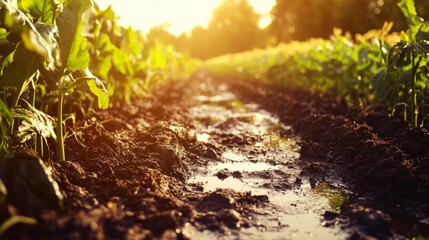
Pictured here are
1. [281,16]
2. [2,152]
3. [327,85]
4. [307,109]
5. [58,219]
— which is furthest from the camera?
[281,16]

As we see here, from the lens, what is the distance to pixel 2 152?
9.46 ft

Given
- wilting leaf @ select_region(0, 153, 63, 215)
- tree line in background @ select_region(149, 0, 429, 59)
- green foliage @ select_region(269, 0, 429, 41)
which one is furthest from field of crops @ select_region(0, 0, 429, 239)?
green foliage @ select_region(269, 0, 429, 41)

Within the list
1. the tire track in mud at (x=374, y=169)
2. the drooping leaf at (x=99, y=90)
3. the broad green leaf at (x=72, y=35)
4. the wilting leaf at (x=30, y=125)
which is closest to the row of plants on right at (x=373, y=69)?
the tire track in mud at (x=374, y=169)

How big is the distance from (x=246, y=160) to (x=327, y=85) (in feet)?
19.5

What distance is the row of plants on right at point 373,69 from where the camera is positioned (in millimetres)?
4855

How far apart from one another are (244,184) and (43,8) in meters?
2.09

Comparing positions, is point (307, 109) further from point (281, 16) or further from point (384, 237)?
point (281, 16)

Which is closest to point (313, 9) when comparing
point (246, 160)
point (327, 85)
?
point (327, 85)

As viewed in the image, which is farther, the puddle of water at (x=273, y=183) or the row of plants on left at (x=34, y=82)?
the puddle of water at (x=273, y=183)

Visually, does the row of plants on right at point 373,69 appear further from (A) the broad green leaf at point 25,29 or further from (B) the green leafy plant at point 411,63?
(A) the broad green leaf at point 25,29

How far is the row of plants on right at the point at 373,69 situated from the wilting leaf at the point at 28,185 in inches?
136

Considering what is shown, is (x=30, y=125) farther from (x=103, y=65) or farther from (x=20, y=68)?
(x=103, y=65)

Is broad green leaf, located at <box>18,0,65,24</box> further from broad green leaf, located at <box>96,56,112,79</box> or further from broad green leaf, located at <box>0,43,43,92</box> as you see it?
broad green leaf, located at <box>96,56,112,79</box>

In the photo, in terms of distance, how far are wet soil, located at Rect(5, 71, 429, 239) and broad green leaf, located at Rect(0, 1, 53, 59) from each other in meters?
0.79
